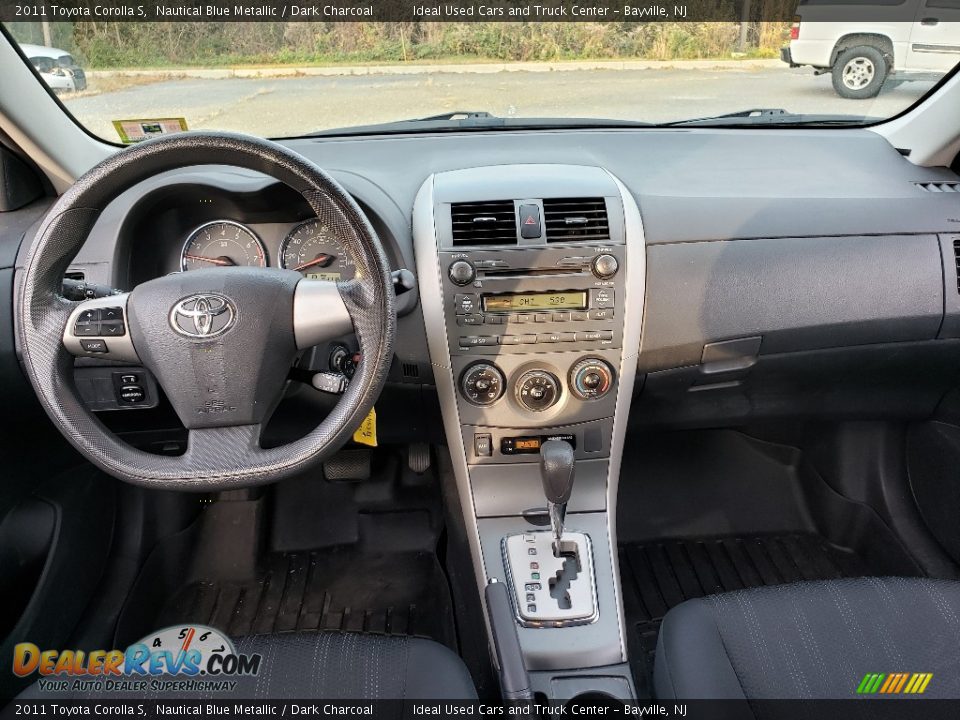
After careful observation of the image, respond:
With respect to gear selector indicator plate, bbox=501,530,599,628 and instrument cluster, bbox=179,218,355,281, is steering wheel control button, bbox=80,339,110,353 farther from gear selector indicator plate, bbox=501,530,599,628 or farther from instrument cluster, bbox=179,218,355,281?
gear selector indicator plate, bbox=501,530,599,628

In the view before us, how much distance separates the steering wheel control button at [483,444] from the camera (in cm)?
203

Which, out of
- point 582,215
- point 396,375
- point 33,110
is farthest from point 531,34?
point 33,110

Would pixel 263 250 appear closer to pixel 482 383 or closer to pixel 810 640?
pixel 482 383

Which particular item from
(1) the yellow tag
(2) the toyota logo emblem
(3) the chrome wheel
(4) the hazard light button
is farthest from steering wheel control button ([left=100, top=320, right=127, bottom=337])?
(3) the chrome wheel

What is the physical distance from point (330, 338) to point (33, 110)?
42.0 inches

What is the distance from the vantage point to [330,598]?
96.7 inches

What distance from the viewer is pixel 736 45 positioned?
2.03 m

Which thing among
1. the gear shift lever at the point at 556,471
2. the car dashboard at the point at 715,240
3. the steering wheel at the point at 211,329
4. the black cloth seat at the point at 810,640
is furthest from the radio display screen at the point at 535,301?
the black cloth seat at the point at 810,640

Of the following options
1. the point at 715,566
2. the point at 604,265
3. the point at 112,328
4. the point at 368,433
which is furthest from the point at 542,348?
the point at 715,566

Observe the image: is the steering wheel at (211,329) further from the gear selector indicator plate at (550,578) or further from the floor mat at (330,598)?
the floor mat at (330,598)

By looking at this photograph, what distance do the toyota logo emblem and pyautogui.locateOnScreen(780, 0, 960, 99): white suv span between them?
1.68 metres

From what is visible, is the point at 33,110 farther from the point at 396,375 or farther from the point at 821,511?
the point at 821,511

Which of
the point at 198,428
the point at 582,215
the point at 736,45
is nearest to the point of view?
the point at 198,428

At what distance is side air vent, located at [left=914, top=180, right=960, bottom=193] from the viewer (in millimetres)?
2145
